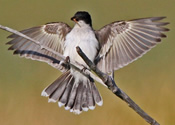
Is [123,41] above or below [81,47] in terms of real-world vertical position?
below

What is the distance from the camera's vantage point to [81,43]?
6.85 metres

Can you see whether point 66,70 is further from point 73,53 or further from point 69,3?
point 69,3

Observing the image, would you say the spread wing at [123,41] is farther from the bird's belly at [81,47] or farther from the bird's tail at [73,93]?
the bird's tail at [73,93]

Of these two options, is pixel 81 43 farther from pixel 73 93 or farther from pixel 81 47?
pixel 73 93

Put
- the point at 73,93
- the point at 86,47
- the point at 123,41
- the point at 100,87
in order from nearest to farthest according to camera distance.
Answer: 1. the point at 86,47
2. the point at 123,41
3. the point at 73,93
4. the point at 100,87

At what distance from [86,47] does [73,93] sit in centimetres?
74

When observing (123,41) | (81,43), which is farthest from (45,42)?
(123,41)

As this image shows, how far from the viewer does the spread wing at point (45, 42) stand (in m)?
7.07

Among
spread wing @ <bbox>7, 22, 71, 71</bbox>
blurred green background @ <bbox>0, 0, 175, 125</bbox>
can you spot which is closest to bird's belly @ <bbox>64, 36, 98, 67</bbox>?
spread wing @ <bbox>7, 22, 71, 71</bbox>

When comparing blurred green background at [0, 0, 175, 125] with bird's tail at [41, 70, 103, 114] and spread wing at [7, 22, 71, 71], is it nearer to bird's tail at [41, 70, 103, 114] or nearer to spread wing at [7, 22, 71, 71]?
bird's tail at [41, 70, 103, 114]

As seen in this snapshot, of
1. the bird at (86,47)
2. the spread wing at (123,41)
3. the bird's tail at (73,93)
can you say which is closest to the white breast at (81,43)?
the bird at (86,47)

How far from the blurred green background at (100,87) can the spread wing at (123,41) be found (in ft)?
3.09

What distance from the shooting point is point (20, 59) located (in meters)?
8.93

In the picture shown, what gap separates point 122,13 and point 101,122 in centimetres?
325
